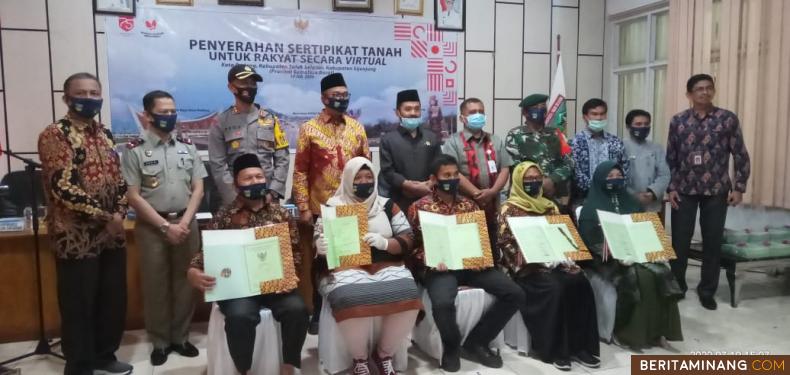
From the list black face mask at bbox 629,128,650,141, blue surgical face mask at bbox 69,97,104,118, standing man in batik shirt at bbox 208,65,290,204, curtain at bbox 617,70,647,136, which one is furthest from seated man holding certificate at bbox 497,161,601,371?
curtain at bbox 617,70,647,136

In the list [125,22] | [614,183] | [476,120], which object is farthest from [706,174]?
[125,22]

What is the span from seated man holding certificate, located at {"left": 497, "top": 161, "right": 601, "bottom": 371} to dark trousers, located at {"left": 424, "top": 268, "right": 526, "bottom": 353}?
0.13 metres

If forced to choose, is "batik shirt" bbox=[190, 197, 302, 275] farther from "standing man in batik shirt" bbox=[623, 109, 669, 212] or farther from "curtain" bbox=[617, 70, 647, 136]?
"curtain" bbox=[617, 70, 647, 136]

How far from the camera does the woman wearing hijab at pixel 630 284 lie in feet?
10.0

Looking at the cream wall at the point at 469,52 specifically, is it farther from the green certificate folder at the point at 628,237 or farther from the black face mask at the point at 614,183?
the green certificate folder at the point at 628,237

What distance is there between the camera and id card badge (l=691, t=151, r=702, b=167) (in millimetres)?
3838

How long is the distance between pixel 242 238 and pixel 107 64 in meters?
2.77

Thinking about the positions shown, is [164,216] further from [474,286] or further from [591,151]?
[591,151]

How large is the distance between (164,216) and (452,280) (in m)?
1.55

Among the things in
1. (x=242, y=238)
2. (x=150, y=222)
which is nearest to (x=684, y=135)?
(x=242, y=238)

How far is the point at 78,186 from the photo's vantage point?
2.50 meters

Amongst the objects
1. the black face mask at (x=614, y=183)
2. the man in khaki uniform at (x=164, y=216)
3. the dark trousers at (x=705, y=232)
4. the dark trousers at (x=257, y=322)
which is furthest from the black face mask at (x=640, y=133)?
the man in khaki uniform at (x=164, y=216)

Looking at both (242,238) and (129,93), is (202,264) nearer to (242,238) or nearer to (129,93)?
(242,238)

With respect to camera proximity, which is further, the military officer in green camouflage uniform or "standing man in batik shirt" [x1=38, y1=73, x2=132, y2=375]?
the military officer in green camouflage uniform
